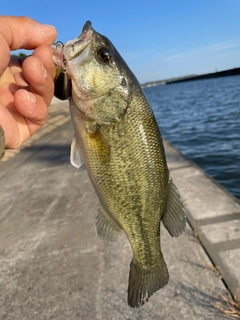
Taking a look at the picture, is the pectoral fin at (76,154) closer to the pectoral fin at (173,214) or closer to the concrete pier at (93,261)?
the pectoral fin at (173,214)

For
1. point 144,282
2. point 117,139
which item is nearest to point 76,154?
point 117,139

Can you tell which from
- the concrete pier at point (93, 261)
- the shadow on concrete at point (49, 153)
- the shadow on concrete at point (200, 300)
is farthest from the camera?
the shadow on concrete at point (49, 153)

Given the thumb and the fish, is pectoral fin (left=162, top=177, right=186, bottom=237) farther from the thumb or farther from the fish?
the thumb

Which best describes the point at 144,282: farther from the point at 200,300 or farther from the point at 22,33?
the point at 200,300

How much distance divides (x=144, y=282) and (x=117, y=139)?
90cm

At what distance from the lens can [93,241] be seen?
16.7ft

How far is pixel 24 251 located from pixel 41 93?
3583mm

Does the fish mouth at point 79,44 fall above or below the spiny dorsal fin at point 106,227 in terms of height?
above

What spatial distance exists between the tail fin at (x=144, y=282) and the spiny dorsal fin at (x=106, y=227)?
9.2 inches

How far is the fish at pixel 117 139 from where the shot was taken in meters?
2.06

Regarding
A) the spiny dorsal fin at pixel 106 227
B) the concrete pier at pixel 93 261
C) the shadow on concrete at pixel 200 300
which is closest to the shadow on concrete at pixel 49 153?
the concrete pier at pixel 93 261

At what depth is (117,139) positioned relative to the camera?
2066mm

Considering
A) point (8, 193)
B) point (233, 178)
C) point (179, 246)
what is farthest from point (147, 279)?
point (233, 178)

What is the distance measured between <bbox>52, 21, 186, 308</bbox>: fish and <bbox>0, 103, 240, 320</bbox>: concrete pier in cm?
172
